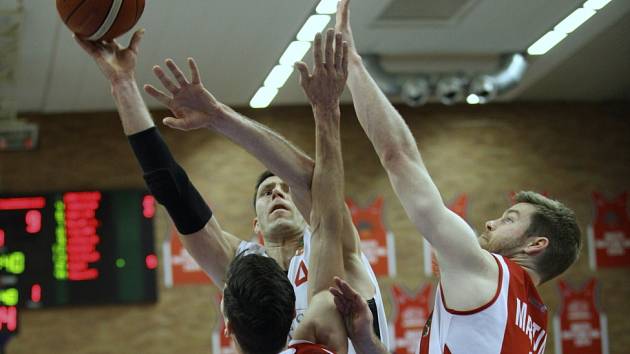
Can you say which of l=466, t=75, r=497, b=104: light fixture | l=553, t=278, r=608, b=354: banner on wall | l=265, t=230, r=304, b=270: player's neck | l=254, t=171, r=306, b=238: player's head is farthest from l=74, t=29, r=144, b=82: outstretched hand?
l=553, t=278, r=608, b=354: banner on wall

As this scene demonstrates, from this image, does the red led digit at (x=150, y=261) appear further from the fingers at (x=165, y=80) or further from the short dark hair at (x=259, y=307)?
the short dark hair at (x=259, y=307)

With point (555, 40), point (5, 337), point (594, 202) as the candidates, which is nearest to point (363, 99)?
point (555, 40)

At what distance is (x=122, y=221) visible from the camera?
947 centimetres

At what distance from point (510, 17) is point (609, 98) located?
3476 mm

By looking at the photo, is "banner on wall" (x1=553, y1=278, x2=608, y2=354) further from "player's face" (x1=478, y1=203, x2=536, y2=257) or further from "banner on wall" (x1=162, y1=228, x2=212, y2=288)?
"player's face" (x1=478, y1=203, x2=536, y2=257)

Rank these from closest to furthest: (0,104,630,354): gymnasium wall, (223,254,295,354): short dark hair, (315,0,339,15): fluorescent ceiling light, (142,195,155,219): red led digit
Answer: (223,254,295,354): short dark hair < (315,0,339,15): fluorescent ceiling light < (142,195,155,219): red led digit < (0,104,630,354): gymnasium wall

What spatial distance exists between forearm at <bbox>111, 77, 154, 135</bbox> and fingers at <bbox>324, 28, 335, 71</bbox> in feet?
1.96

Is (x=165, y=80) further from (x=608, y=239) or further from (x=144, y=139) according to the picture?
(x=608, y=239)

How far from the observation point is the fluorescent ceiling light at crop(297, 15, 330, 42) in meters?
7.68

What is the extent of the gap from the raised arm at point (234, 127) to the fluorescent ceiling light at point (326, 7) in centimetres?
464

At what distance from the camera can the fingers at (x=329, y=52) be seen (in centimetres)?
262

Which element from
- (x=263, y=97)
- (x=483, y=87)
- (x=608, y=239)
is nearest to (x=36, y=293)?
(x=263, y=97)

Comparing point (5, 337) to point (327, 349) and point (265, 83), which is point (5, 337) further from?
point (327, 349)

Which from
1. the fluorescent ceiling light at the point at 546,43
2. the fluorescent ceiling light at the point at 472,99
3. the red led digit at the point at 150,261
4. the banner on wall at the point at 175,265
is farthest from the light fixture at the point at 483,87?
the red led digit at the point at 150,261
